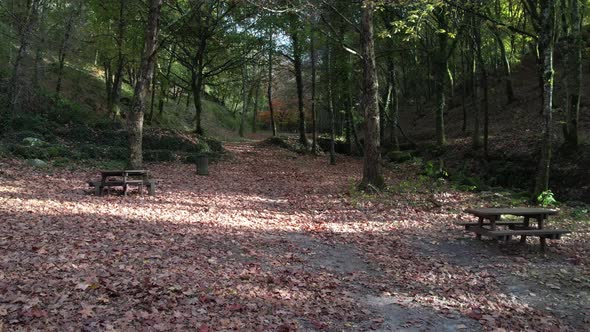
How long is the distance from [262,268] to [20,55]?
52.6 ft

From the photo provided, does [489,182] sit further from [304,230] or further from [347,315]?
[347,315]

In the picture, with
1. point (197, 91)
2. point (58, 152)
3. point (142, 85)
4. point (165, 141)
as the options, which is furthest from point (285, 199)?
point (197, 91)

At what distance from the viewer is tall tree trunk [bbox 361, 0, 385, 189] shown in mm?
14328

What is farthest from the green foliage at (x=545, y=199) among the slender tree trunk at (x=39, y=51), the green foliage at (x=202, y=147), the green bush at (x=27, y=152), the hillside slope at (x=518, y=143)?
the slender tree trunk at (x=39, y=51)

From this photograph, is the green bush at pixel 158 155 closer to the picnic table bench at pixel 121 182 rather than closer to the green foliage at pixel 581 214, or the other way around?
the picnic table bench at pixel 121 182

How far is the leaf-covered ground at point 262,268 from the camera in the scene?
5164mm

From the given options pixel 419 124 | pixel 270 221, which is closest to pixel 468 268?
pixel 270 221

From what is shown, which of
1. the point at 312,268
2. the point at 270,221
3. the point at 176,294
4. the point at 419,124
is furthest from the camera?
the point at 419,124

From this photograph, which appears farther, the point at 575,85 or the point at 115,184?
the point at 575,85

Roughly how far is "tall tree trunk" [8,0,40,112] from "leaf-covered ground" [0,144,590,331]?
7.44m

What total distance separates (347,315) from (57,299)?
11.1 ft

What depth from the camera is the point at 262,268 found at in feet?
22.9

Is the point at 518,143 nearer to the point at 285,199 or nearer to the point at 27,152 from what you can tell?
the point at 285,199

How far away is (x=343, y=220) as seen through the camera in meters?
11.1
